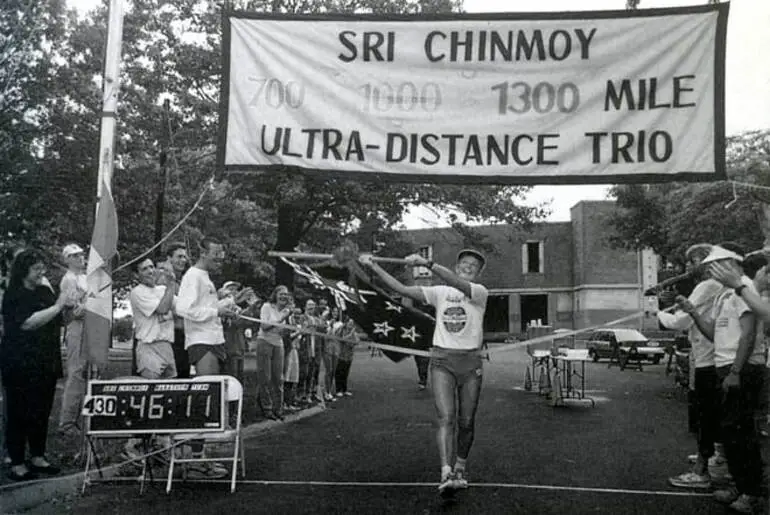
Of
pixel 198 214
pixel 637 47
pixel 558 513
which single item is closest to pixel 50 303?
pixel 558 513

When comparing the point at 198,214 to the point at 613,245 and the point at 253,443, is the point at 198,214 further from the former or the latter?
the point at 613,245

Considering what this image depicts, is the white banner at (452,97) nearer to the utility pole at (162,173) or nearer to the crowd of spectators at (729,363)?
the crowd of spectators at (729,363)

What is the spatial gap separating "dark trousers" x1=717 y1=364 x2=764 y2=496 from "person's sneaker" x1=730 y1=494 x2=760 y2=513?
2.3 inches

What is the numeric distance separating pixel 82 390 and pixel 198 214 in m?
9.61

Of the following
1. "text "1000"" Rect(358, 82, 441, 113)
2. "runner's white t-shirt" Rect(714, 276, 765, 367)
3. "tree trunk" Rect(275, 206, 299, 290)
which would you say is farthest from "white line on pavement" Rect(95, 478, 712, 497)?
"tree trunk" Rect(275, 206, 299, 290)

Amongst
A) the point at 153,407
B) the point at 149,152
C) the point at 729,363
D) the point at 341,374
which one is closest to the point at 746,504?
the point at 729,363

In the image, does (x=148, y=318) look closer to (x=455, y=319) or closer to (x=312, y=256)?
(x=312, y=256)

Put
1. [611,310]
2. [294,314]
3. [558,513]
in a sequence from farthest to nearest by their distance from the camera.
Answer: [611,310]
[294,314]
[558,513]

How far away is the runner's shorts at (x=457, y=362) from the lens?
22.3 ft

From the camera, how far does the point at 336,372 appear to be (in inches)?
679

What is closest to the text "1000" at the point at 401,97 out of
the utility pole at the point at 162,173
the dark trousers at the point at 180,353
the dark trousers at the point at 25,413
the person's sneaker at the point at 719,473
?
the dark trousers at the point at 25,413

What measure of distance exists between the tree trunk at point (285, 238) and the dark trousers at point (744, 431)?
14017 mm

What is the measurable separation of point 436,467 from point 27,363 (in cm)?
405

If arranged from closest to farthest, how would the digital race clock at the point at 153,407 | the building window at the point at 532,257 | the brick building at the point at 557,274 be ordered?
the digital race clock at the point at 153,407
the brick building at the point at 557,274
the building window at the point at 532,257
